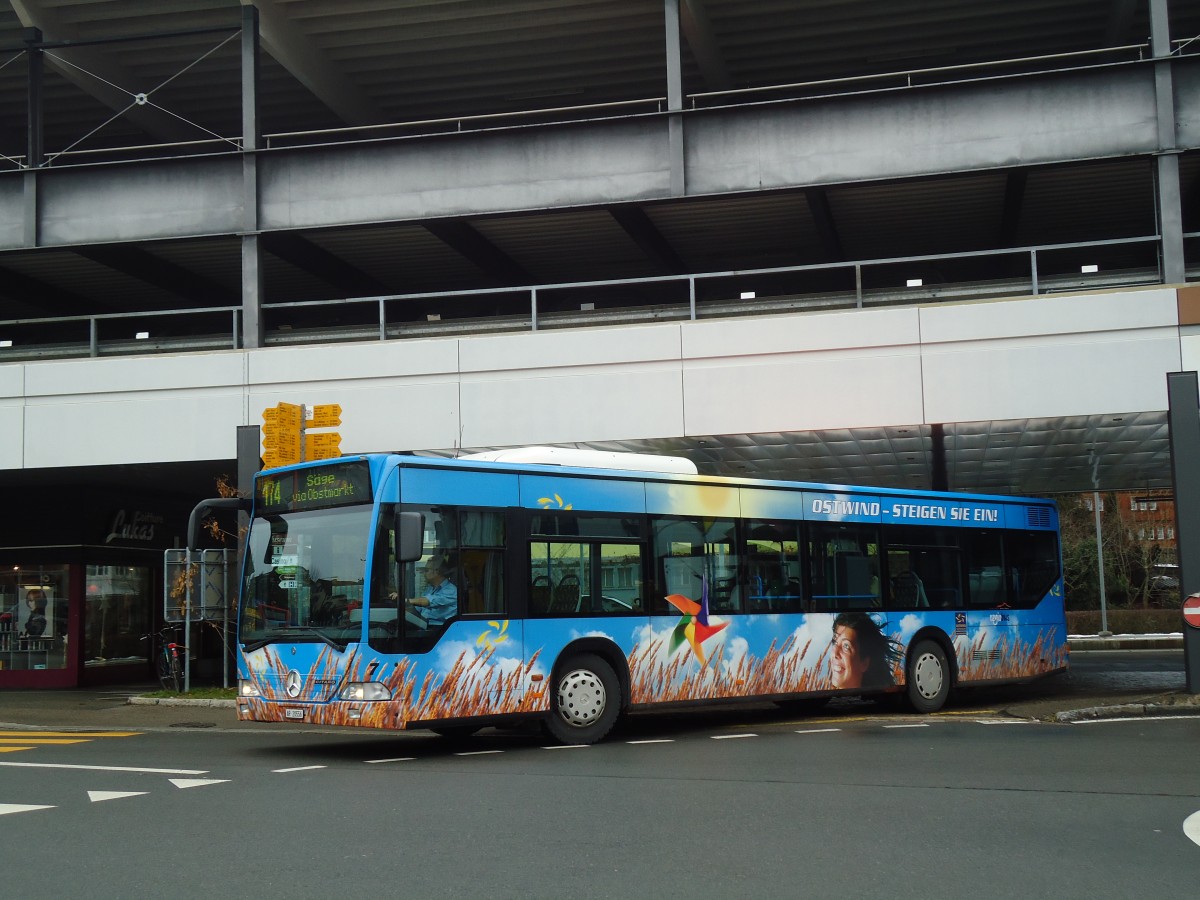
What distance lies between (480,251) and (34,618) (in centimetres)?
1134

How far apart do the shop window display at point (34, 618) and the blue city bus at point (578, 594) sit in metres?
13.9

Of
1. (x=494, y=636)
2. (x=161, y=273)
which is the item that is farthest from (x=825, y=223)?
(x=494, y=636)

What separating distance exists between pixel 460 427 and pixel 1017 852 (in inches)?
534

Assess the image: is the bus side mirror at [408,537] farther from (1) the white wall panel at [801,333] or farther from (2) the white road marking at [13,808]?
(1) the white wall panel at [801,333]

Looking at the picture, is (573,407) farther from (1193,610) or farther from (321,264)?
(1193,610)

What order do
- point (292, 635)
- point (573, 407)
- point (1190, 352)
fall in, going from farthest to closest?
point (573, 407) < point (1190, 352) < point (292, 635)

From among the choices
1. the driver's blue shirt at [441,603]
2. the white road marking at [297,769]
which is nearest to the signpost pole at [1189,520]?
the driver's blue shirt at [441,603]

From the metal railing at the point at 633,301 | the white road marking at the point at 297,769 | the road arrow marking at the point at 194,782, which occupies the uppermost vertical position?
the metal railing at the point at 633,301

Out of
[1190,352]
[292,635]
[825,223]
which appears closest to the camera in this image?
[292,635]

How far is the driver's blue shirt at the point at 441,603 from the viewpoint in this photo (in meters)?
12.0

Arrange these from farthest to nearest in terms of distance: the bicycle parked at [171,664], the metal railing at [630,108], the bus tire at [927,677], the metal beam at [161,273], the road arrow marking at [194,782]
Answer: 1. the metal beam at [161,273]
2. the metal railing at [630,108]
3. the bicycle parked at [171,664]
4. the bus tire at [927,677]
5. the road arrow marking at [194,782]

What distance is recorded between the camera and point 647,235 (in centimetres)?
2362

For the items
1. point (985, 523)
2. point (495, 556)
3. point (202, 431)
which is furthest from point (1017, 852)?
point (202, 431)

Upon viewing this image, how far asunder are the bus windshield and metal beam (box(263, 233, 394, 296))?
10510 millimetres
